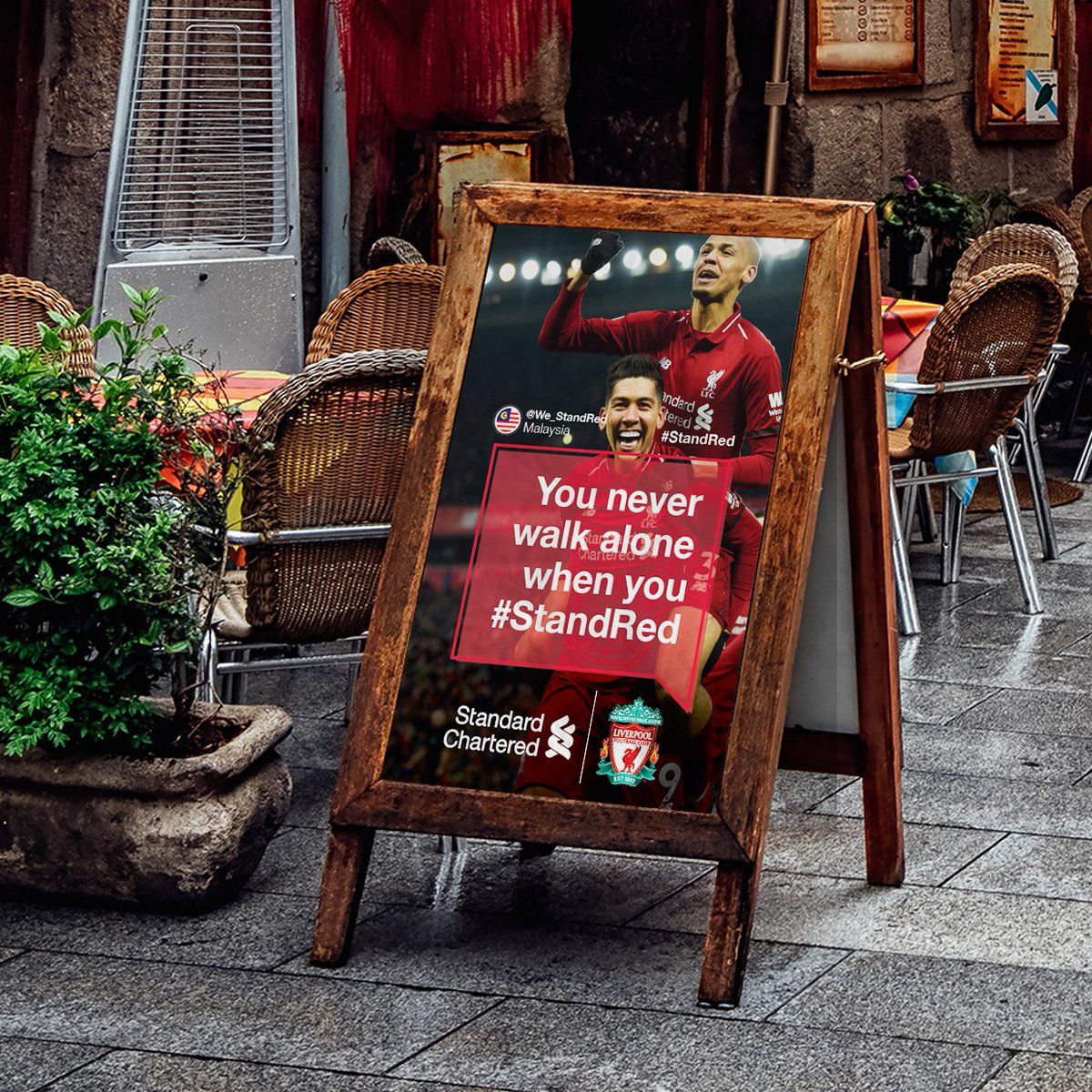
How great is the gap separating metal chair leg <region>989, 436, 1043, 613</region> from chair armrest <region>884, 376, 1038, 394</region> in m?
0.34

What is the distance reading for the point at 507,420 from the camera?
3.55m

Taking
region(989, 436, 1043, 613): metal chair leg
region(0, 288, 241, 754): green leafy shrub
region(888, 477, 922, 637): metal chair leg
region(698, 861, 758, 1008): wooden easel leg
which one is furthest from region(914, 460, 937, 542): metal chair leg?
region(698, 861, 758, 1008): wooden easel leg

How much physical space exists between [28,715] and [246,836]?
0.49m

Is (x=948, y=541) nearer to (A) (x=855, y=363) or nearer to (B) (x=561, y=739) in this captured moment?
(A) (x=855, y=363)

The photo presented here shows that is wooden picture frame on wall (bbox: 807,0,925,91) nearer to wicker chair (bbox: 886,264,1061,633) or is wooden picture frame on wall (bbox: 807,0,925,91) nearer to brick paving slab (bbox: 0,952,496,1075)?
wicker chair (bbox: 886,264,1061,633)

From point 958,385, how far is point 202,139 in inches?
116

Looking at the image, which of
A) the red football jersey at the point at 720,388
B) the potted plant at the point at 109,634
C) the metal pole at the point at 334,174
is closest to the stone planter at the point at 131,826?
the potted plant at the point at 109,634

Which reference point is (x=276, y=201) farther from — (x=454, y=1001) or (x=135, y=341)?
(x=454, y=1001)

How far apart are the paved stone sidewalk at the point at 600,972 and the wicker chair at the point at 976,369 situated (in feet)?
5.80

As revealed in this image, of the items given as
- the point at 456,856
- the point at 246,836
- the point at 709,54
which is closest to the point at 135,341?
the point at 246,836

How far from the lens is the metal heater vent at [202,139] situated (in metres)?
6.88

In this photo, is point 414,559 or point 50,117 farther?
point 50,117

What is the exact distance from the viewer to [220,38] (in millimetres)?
7578
